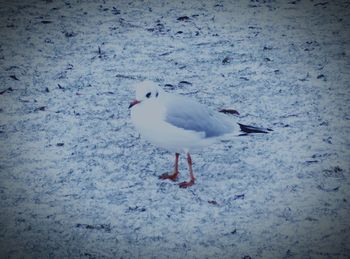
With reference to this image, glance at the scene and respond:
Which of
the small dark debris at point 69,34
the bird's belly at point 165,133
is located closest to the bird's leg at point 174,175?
the bird's belly at point 165,133

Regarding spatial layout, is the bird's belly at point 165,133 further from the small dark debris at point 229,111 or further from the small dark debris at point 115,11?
the small dark debris at point 115,11

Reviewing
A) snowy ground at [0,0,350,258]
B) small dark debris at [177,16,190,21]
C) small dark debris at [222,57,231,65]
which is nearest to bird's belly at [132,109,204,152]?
snowy ground at [0,0,350,258]

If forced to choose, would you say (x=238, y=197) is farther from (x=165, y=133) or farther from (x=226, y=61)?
(x=226, y=61)

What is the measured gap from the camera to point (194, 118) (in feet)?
10.4

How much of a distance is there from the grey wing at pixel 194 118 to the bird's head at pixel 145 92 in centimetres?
14

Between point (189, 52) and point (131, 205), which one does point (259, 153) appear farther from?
point (189, 52)

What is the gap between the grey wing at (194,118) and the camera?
121 inches

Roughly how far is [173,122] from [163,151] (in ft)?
2.44

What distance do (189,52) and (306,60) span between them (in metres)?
1.52

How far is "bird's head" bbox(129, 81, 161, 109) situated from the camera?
3043mm

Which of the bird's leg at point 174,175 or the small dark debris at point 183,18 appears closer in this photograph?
the bird's leg at point 174,175

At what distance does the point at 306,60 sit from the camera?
4.94 metres

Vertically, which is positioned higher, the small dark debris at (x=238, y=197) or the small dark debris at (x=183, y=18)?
the small dark debris at (x=183, y=18)

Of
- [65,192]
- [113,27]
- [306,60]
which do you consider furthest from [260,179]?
[113,27]
